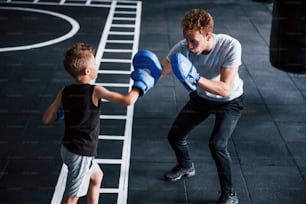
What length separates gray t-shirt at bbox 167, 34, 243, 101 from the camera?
122 inches

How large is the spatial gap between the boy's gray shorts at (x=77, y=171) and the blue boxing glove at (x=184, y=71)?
0.73 m

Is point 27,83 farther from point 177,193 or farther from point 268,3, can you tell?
point 268,3

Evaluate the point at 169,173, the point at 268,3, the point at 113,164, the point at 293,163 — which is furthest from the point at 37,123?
the point at 268,3

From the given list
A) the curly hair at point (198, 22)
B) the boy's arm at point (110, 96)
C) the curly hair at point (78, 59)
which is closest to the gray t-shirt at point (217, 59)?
the curly hair at point (198, 22)

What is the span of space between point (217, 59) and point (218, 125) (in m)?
0.46

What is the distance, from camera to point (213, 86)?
302 centimetres

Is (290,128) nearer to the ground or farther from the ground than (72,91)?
nearer to the ground

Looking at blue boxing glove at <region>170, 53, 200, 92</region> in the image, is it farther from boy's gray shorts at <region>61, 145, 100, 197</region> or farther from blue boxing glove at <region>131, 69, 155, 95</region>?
boy's gray shorts at <region>61, 145, 100, 197</region>

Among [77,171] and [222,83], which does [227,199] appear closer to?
[222,83]

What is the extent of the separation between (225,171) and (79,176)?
1.07 metres

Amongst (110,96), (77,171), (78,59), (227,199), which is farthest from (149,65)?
(227,199)

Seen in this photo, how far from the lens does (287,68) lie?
6.38 meters

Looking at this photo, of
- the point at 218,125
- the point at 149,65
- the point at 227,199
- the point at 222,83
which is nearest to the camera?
the point at 149,65

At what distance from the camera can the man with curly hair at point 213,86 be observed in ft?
9.91
